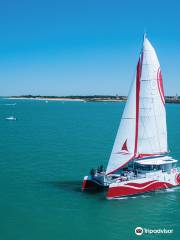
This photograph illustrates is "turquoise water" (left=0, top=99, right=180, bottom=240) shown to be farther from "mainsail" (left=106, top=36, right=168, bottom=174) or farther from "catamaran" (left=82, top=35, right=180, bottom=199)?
"mainsail" (left=106, top=36, right=168, bottom=174)

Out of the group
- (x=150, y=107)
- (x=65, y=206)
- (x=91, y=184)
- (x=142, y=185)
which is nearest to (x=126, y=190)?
(x=142, y=185)

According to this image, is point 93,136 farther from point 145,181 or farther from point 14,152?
point 145,181

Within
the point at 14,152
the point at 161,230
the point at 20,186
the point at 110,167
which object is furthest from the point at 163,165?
the point at 14,152

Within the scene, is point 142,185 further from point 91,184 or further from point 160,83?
point 160,83

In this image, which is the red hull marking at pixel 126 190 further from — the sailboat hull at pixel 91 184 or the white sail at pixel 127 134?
the white sail at pixel 127 134

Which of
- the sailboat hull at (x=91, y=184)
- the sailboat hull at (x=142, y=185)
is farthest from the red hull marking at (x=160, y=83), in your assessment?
the sailboat hull at (x=91, y=184)

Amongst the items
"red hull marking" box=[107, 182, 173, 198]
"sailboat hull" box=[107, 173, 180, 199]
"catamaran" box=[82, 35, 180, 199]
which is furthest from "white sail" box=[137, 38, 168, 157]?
"red hull marking" box=[107, 182, 173, 198]
